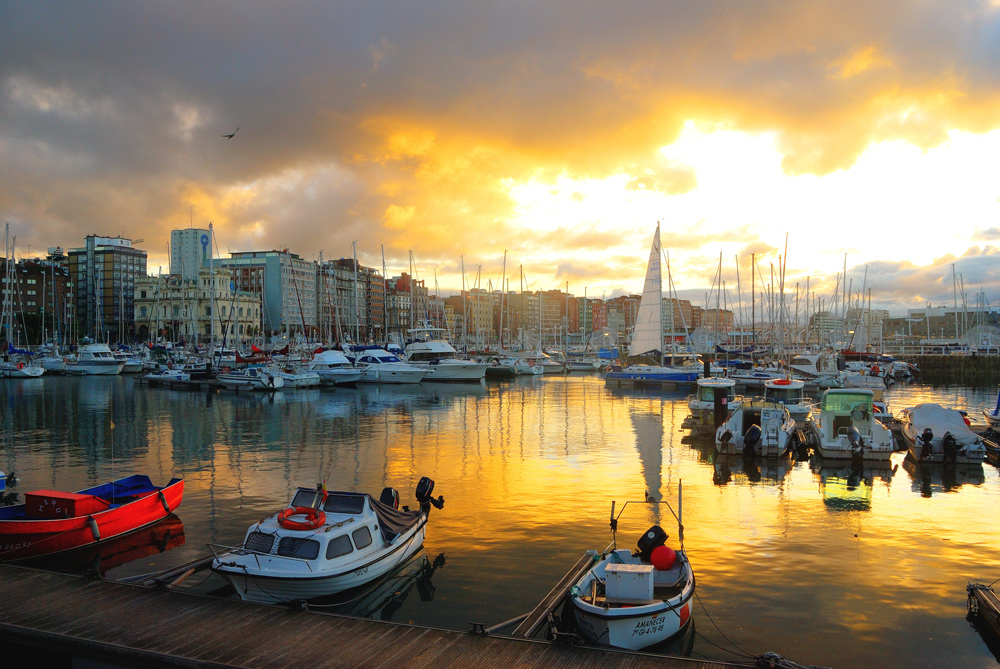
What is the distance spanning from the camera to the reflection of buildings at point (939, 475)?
26.1 m

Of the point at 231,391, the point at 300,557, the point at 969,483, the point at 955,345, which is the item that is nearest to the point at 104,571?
the point at 300,557

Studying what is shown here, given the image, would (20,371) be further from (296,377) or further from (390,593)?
(390,593)

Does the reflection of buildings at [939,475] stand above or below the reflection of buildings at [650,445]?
below

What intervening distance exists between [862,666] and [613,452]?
21.5 metres

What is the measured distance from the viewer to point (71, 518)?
688 inches

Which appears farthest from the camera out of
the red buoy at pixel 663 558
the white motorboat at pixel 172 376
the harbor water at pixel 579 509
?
the white motorboat at pixel 172 376

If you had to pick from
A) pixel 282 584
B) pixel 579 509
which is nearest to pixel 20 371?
pixel 579 509

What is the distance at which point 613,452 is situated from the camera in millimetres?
33125

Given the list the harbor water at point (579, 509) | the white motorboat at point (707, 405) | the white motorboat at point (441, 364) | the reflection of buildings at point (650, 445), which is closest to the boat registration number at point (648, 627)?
the harbor water at point (579, 509)

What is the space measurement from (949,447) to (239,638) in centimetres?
3208

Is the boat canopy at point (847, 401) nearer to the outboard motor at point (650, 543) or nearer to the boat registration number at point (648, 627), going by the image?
the outboard motor at point (650, 543)

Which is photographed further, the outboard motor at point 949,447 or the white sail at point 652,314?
the white sail at point 652,314

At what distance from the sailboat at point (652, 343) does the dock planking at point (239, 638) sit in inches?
2387

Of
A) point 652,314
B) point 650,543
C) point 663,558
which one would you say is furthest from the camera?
point 652,314
